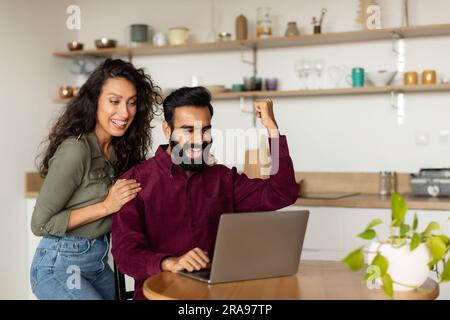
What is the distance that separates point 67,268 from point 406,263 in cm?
117

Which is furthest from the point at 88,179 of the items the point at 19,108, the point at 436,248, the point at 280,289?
the point at 19,108

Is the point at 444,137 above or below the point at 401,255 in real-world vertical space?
above

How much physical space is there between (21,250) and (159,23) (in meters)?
1.82

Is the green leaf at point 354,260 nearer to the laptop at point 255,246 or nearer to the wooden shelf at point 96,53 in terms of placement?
the laptop at point 255,246

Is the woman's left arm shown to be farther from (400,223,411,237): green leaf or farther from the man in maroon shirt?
(400,223,411,237): green leaf

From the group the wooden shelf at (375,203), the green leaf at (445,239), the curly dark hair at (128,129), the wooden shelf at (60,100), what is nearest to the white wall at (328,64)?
the wooden shelf at (375,203)

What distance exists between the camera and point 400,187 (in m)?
3.97

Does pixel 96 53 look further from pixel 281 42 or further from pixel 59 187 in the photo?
pixel 59 187

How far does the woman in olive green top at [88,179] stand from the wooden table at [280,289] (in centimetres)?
46

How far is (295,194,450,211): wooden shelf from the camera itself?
3.36 m

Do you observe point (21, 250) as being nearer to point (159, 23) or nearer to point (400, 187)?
point (159, 23)

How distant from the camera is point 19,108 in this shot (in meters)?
4.07
